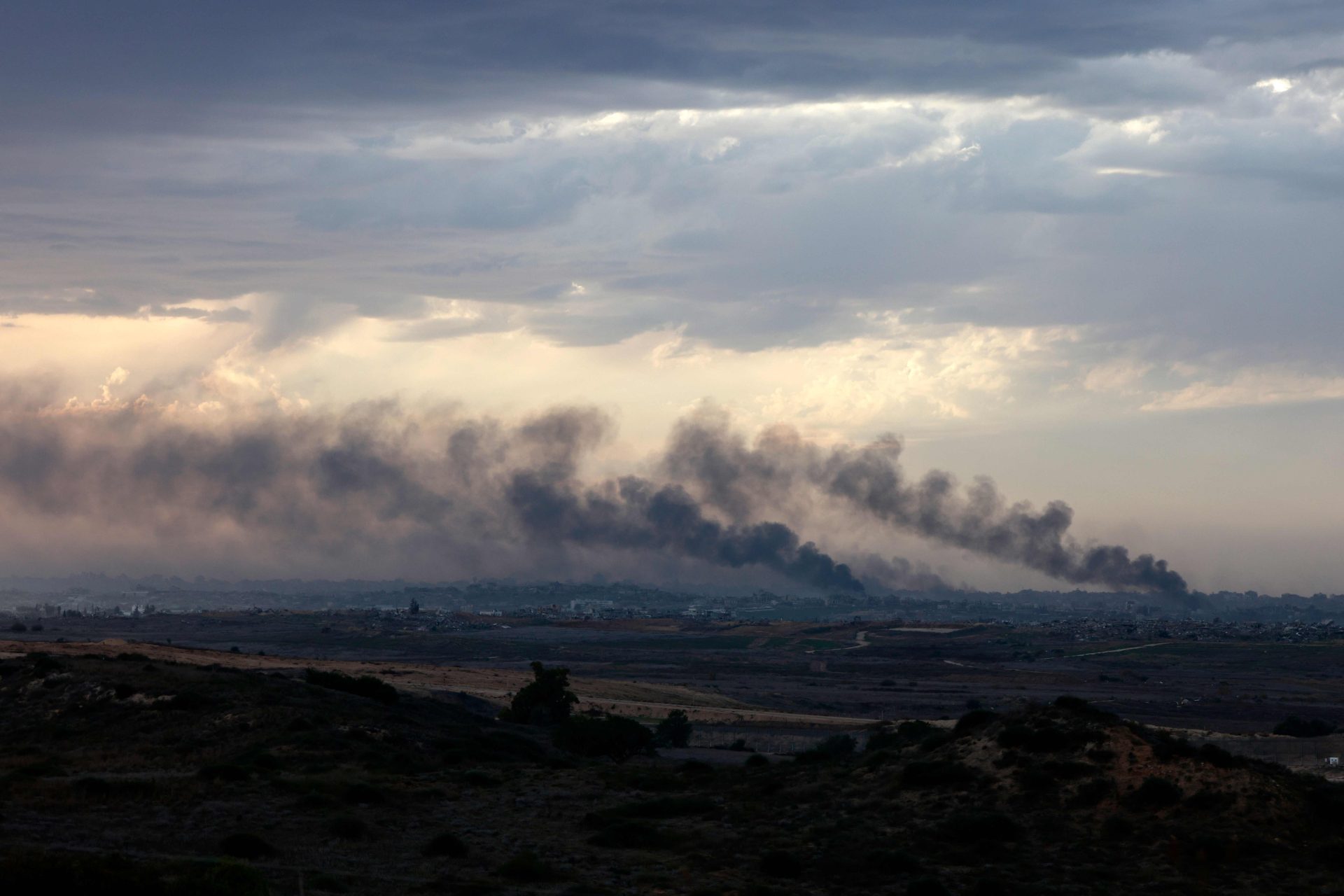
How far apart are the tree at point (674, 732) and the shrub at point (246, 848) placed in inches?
2261

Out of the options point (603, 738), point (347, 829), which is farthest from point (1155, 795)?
point (603, 738)

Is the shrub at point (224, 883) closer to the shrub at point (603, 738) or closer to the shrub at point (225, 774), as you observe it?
the shrub at point (225, 774)

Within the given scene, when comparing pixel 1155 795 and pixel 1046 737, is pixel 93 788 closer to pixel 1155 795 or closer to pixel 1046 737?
pixel 1046 737

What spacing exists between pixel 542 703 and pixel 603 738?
2505 cm

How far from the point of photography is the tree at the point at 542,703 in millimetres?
100250

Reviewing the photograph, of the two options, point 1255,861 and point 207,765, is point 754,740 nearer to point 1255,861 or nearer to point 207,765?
point 207,765

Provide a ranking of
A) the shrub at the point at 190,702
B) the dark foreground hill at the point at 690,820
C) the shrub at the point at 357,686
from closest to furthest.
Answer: the dark foreground hill at the point at 690,820 < the shrub at the point at 190,702 < the shrub at the point at 357,686

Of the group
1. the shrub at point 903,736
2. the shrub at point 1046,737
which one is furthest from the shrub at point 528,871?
the shrub at point 903,736

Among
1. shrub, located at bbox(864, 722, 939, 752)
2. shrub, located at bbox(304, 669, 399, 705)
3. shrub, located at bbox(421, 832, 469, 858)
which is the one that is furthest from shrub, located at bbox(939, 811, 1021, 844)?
shrub, located at bbox(304, 669, 399, 705)

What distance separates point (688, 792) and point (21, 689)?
158 feet

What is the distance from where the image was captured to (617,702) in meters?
140

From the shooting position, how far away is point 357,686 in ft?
289

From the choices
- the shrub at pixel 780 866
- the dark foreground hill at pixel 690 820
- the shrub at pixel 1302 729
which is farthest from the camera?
the shrub at pixel 1302 729

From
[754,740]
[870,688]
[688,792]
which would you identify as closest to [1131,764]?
[688,792]
